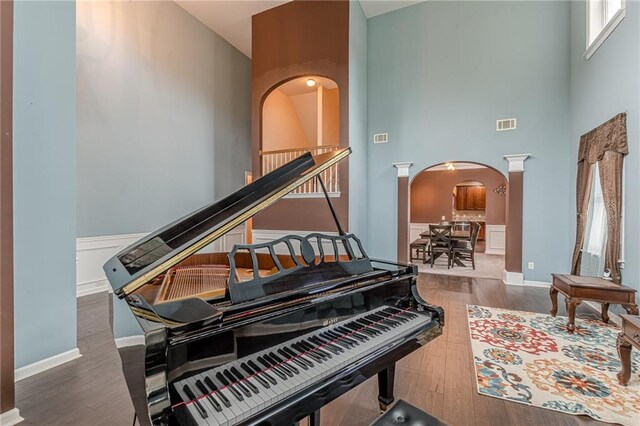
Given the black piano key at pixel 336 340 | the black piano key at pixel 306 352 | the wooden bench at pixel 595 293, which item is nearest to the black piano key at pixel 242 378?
the black piano key at pixel 306 352

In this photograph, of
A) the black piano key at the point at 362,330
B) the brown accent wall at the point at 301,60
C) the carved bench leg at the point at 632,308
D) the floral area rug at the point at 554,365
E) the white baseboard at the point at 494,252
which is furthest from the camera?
the white baseboard at the point at 494,252

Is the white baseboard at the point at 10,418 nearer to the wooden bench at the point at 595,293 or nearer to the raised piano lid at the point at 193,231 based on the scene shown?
the raised piano lid at the point at 193,231

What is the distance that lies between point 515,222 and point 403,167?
223 centimetres

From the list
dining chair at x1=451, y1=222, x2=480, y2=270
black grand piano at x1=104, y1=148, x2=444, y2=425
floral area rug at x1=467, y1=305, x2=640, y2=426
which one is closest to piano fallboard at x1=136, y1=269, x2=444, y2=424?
black grand piano at x1=104, y1=148, x2=444, y2=425

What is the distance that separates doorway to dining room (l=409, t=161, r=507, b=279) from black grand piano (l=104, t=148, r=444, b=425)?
16.3 feet

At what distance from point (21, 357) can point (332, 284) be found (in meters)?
2.52

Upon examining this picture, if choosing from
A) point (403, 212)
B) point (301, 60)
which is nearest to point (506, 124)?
point (403, 212)

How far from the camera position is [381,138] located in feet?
20.1

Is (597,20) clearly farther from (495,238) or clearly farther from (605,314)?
(495,238)

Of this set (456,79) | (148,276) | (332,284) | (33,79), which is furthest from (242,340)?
(456,79)

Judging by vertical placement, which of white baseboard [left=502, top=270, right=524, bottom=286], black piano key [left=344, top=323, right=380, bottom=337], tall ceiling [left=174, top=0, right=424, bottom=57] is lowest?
white baseboard [left=502, top=270, right=524, bottom=286]

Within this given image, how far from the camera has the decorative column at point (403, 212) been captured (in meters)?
5.83

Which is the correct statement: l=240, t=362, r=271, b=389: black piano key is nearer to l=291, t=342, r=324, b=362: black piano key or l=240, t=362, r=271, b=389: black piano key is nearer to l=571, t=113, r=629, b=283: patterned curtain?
l=291, t=342, r=324, b=362: black piano key

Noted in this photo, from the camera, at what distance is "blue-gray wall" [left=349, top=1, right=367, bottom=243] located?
536 centimetres
